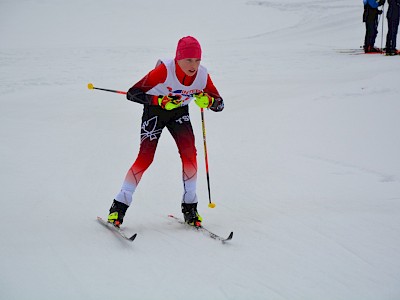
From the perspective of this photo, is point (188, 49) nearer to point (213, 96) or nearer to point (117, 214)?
point (213, 96)

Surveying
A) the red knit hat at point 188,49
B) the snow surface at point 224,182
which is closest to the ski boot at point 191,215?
the snow surface at point 224,182

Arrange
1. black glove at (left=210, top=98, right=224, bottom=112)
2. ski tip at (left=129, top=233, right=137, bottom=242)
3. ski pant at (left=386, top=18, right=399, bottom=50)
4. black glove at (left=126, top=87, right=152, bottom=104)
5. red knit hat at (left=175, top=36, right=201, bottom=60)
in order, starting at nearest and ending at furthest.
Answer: ski tip at (left=129, top=233, right=137, bottom=242) < red knit hat at (left=175, top=36, right=201, bottom=60) < black glove at (left=126, top=87, right=152, bottom=104) < black glove at (left=210, top=98, right=224, bottom=112) < ski pant at (left=386, top=18, right=399, bottom=50)

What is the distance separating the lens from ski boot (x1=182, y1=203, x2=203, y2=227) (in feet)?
16.5

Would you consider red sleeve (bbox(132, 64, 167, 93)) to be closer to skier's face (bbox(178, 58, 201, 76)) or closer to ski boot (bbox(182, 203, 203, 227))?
skier's face (bbox(178, 58, 201, 76))

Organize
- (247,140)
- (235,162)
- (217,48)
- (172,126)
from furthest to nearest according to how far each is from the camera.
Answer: (217,48)
(247,140)
(235,162)
(172,126)

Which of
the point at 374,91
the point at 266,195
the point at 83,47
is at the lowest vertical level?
the point at 266,195

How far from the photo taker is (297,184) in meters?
6.54

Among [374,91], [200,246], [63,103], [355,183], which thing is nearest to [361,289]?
[200,246]

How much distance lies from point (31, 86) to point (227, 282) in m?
10.8

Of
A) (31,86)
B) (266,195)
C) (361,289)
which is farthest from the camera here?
(31,86)

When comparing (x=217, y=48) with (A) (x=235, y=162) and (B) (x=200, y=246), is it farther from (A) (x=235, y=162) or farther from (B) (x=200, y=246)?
(B) (x=200, y=246)

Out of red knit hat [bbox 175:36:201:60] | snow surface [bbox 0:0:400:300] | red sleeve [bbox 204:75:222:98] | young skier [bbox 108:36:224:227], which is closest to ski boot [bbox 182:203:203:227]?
young skier [bbox 108:36:224:227]

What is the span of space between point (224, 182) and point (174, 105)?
7.99 feet

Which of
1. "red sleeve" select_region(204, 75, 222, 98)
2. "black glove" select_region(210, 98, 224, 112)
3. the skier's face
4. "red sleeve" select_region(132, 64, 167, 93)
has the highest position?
the skier's face
